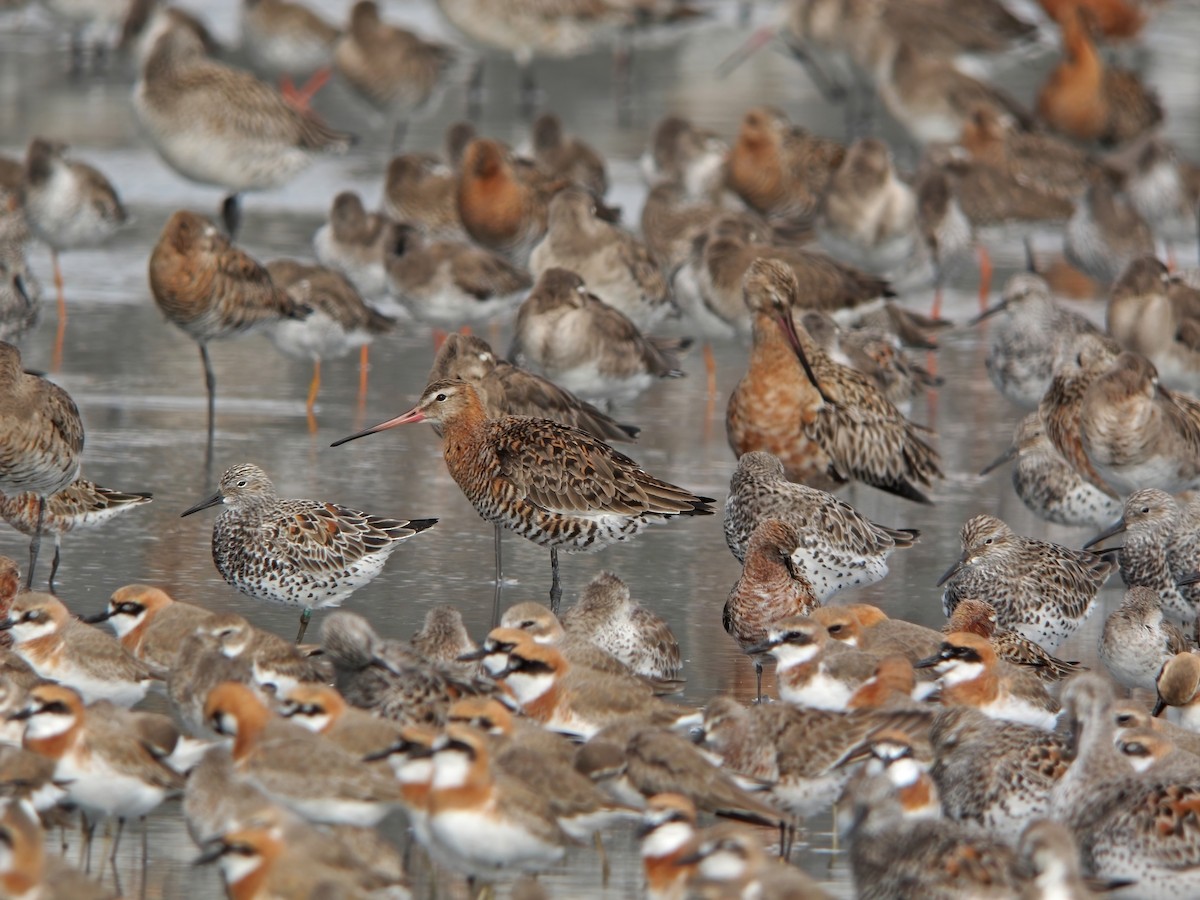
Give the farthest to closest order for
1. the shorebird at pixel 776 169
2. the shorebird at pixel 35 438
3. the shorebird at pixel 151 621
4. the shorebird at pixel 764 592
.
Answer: the shorebird at pixel 776 169, the shorebird at pixel 35 438, the shorebird at pixel 764 592, the shorebird at pixel 151 621

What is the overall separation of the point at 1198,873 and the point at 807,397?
5180 mm

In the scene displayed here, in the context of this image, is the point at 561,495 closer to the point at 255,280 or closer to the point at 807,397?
the point at 807,397

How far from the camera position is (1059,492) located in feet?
36.6

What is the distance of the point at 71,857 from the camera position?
23.3ft

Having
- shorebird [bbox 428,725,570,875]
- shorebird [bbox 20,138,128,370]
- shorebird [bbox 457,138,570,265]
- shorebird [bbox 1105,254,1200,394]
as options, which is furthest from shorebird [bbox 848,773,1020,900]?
shorebird [bbox 20,138,128,370]

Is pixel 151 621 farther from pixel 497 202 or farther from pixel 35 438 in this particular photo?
pixel 497 202

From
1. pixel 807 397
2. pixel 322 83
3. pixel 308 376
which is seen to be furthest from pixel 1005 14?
pixel 807 397

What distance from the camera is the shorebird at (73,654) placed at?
7.85 meters

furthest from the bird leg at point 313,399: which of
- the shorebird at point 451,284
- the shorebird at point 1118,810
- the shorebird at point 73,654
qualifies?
the shorebird at point 1118,810

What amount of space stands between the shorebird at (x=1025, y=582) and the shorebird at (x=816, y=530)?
0.44 meters

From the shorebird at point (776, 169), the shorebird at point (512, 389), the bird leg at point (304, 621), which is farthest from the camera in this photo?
the shorebird at point (776, 169)

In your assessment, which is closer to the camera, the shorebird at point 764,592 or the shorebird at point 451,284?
the shorebird at point 764,592

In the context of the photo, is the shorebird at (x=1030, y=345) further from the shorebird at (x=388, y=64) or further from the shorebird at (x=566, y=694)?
the shorebird at (x=388, y=64)

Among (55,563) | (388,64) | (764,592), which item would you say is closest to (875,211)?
(388,64)
